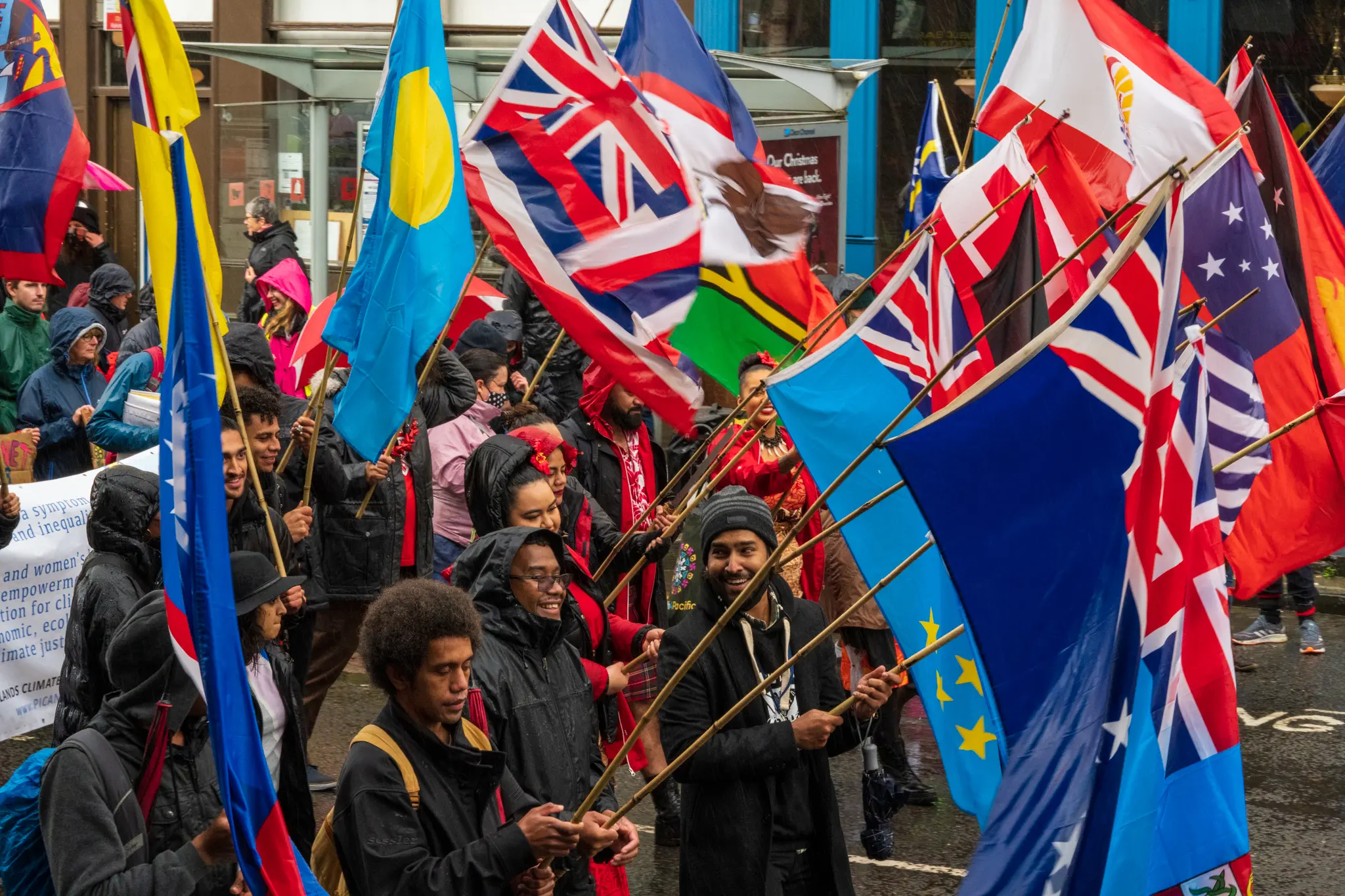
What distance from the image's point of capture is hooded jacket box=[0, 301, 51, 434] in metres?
9.66

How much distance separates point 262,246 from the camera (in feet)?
39.2

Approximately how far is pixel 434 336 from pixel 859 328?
1464 mm

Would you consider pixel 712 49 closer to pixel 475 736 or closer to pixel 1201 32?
pixel 1201 32

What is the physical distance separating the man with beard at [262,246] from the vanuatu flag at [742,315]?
5240 millimetres

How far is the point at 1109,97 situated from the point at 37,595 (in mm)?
5032

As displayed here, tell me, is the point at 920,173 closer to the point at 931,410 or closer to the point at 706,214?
the point at 706,214

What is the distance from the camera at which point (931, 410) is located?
211 inches

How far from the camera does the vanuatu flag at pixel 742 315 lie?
7.01 m

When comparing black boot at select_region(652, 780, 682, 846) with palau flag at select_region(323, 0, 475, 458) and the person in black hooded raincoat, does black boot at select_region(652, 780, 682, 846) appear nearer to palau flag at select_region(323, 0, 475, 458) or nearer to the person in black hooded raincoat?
palau flag at select_region(323, 0, 475, 458)

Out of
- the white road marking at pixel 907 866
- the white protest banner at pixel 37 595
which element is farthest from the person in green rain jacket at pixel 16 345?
the white road marking at pixel 907 866

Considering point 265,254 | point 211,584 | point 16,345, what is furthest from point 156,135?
point 265,254

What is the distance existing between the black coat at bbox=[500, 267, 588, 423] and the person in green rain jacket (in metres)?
2.86

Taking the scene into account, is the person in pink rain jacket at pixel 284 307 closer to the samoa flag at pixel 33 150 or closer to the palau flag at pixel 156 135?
the samoa flag at pixel 33 150

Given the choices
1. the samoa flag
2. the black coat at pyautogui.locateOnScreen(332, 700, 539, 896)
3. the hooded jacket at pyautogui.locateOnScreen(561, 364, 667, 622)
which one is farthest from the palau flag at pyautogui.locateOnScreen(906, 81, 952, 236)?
the black coat at pyautogui.locateOnScreen(332, 700, 539, 896)
